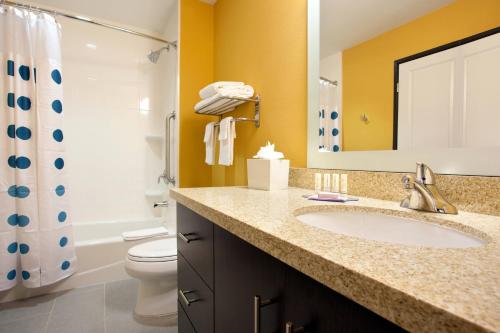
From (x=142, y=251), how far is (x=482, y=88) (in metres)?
1.71

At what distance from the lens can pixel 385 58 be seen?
36.4 inches

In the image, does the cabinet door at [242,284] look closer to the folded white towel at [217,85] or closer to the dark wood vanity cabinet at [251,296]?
the dark wood vanity cabinet at [251,296]

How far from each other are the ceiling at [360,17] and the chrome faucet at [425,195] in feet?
1.68

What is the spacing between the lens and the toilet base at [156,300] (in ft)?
5.05

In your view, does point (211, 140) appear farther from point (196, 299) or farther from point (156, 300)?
point (196, 299)

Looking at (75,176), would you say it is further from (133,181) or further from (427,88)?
(427,88)

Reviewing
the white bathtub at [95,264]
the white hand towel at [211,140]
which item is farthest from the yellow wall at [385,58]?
the white bathtub at [95,264]

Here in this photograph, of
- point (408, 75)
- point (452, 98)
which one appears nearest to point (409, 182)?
point (452, 98)

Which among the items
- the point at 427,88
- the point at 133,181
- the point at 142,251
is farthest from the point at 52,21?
the point at 427,88

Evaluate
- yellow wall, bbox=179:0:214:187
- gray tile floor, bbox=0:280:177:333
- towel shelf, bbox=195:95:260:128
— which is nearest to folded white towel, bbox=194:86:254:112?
towel shelf, bbox=195:95:260:128

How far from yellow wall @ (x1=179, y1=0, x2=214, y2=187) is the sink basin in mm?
1588

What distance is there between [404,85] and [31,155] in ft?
7.14

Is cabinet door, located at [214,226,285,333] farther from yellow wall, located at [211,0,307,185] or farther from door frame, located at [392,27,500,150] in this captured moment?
yellow wall, located at [211,0,307,185]

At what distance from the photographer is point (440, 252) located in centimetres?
37
